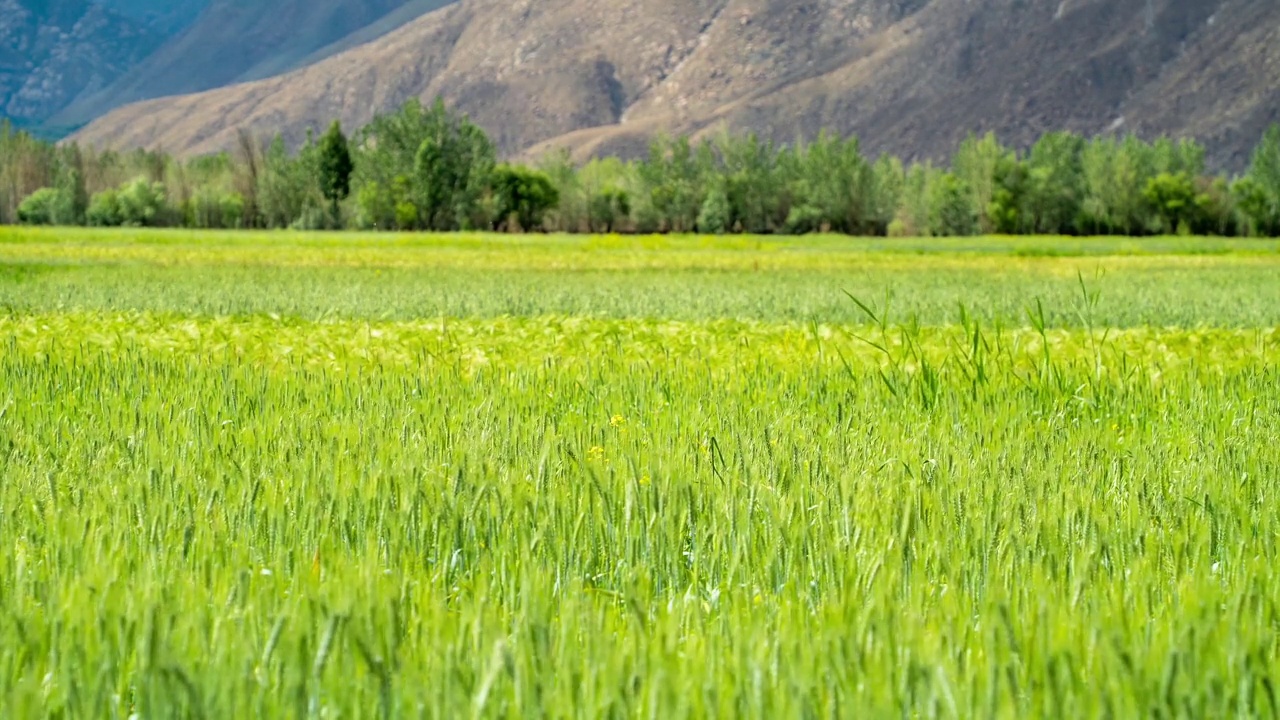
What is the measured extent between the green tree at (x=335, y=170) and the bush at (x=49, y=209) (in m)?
27.5

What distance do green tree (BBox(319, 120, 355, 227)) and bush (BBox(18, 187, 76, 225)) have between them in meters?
27.5

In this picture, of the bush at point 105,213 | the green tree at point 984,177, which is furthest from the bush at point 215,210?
the green tree at point 984,177

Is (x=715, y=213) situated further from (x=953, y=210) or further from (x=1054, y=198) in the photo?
(x=1054, y=198)

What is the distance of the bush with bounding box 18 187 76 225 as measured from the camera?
397 ft

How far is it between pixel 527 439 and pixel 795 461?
1216 mm

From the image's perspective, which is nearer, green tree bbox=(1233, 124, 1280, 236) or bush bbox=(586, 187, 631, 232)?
green tree bbox=(1233, 124, 1280, 236)

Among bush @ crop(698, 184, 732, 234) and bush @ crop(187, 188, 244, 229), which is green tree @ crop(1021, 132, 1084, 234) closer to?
bush @ crop(698, 184, 732, 234)

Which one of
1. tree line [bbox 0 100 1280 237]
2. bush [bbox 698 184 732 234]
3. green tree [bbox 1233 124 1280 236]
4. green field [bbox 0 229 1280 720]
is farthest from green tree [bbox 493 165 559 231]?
green field [bbox 0 229 1280 720]

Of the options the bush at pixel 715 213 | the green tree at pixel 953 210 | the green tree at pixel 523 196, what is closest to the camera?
the green tree at pixel 523 196

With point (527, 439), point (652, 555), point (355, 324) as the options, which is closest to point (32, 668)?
point (652, 555)

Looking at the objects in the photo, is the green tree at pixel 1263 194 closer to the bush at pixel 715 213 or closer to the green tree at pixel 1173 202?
the green tree at pixel 1173 202

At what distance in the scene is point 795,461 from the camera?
16.3 feet

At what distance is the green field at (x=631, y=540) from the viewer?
2270 millimetres

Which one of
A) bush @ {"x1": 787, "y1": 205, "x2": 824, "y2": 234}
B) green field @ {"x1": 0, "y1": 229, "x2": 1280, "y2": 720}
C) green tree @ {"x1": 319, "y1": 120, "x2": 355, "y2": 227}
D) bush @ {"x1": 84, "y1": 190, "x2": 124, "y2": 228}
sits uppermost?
green tree @ {"x1": 319, "y1": 120, "x2": 355, "y2": 227}
